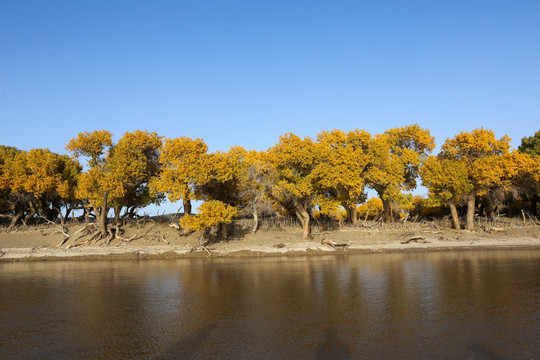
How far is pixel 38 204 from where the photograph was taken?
51.2 m

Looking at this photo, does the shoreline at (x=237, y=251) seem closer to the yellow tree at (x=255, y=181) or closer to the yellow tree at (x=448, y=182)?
the yellow tree at (x=255, y=181)

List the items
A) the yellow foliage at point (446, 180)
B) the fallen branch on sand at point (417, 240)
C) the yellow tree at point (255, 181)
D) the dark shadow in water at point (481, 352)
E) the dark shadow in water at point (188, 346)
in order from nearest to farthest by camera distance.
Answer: the dark shadow in water at point (481, 352) → the dark shadow in water at point (188, 346) → the fallen branch on sand at point (417, 240) → the yellow tree at point (255, 181) → the yellow foliage at point (446, 180)

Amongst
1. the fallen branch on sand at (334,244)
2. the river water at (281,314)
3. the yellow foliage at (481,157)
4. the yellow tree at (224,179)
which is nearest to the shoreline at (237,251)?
the fallen branch on sand at (334,244)

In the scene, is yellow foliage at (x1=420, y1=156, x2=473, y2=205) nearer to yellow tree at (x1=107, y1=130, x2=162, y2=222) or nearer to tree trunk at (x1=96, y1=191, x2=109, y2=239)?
yellow tree at (x1=107, y1=130, x2=162, y2=222)

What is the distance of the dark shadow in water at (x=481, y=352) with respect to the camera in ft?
30.7

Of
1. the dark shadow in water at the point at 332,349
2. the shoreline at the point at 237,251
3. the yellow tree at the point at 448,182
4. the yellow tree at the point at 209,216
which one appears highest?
the yellow tree at the point at 448,182

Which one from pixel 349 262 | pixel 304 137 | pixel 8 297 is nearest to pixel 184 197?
pixel 304 137

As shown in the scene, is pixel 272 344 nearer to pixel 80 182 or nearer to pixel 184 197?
pixel 184 197

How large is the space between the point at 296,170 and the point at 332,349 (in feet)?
98.6

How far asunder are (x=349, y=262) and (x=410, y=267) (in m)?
5.11

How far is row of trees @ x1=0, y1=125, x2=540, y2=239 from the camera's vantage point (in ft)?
124

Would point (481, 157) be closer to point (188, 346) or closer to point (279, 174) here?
point (279, 174)

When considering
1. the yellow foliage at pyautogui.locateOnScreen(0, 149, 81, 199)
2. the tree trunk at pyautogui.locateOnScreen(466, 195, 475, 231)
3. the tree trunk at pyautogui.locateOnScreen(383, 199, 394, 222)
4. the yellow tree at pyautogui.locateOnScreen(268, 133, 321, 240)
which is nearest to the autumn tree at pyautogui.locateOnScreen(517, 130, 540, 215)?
the tree trunk at pyautogui.locateOnScreen(466, 195, 475, 231)

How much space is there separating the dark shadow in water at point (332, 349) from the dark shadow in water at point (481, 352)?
2.91m
